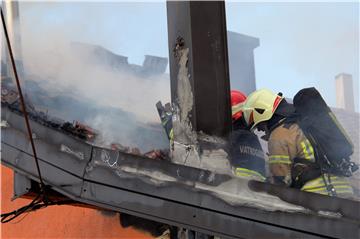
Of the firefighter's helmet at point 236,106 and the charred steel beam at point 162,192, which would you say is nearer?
the charred steel beam at point 162,192

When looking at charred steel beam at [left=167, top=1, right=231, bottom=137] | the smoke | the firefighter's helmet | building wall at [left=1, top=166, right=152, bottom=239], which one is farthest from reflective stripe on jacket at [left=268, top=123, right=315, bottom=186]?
building wall at [left=1, top=166, right=152, bottom=239]

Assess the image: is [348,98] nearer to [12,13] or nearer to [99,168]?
[12,13]

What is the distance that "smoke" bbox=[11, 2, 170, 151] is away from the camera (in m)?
4.00

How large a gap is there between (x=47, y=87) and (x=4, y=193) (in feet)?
4.28

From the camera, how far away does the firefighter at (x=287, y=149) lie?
8.88ft

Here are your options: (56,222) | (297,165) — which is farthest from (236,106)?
(56,222)

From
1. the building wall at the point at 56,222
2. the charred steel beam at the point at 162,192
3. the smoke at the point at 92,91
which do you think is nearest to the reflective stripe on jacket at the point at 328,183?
the charred steel beam at the point at 162,192

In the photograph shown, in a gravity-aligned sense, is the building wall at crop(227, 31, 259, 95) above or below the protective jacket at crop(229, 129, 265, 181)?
above

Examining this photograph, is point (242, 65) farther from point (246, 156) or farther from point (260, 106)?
point (246, 156)

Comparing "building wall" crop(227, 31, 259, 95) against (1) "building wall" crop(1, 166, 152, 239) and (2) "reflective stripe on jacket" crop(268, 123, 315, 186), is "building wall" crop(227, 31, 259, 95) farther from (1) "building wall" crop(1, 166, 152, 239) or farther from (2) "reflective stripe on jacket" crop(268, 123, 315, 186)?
(2) "reflective stripe on jacket" crop(268, 123, 315, 186)

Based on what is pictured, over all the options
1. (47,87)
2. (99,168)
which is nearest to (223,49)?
(99,168)

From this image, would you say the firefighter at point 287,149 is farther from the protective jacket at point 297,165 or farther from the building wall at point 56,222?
the building wall at point 56,222

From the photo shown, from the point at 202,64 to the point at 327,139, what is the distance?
0.79 m

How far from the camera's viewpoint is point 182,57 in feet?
9.47
